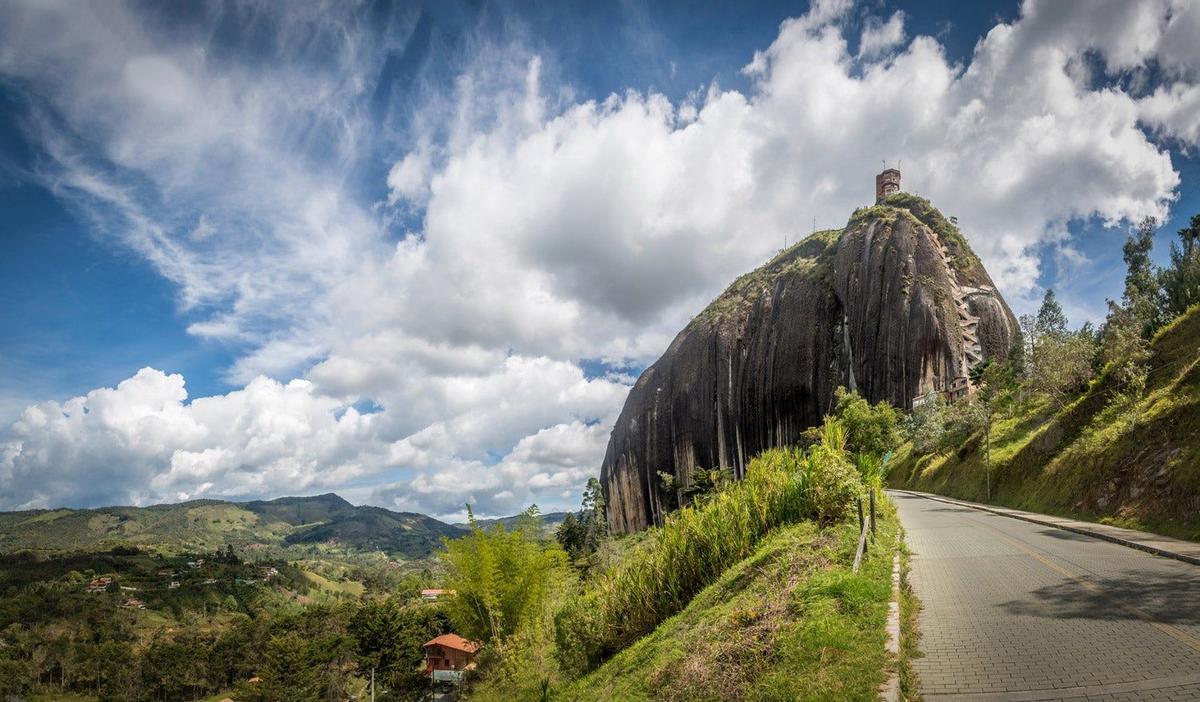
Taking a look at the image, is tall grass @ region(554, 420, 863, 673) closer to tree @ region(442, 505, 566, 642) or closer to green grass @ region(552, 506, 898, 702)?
green grass @ region(552, 506, 898, 702)

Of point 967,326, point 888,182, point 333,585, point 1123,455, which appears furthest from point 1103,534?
point 333,585

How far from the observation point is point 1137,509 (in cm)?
1398

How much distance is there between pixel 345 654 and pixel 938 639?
5632cm

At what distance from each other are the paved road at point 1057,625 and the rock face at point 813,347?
1623 inches

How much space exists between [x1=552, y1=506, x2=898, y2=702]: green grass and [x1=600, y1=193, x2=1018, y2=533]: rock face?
41.9 meters

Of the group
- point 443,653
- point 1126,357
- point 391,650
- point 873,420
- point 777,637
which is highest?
point 1126,357

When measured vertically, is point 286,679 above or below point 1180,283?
below

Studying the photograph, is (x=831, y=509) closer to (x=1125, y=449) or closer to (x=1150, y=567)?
(x=1150, y=567)

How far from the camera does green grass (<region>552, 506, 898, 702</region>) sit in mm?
5020

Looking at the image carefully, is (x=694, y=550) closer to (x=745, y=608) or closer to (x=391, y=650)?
(x=745, y=608)

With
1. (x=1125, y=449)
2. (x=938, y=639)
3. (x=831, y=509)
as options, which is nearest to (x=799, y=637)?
(x=938, y=639)

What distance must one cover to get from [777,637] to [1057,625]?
3.01 m

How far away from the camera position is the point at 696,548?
10211 millimetres

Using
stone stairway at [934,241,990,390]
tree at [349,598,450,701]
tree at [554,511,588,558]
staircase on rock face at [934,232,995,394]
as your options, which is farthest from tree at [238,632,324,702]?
stone stairway at [934,241,990,390]
